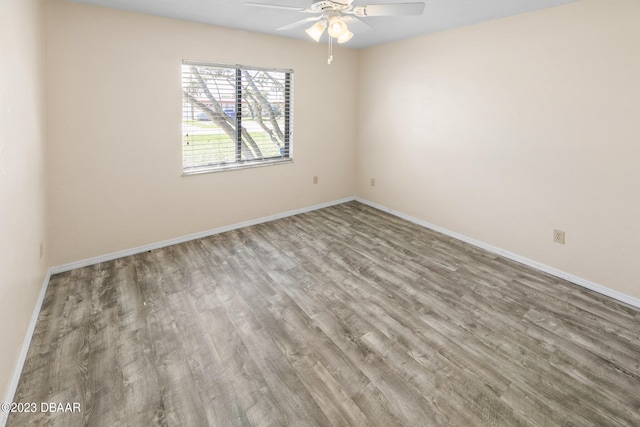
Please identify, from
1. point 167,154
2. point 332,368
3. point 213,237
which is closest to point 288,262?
point 213,237

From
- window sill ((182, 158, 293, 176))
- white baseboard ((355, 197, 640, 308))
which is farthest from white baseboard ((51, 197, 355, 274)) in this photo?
white baseboard ((355, 197, 640, 308))

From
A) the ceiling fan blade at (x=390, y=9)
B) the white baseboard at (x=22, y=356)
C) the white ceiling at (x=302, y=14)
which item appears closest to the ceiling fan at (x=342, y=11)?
the ceiling fan blade at (x=390, y=9)

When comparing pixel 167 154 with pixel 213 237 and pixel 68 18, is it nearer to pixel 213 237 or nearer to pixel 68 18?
pixel 213 237

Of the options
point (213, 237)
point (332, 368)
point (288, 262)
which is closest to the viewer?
point (332, 368)

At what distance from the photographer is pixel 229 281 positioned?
115 inches

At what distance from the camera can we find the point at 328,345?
2.13 meters

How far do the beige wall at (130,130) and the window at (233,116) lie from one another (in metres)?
0.12

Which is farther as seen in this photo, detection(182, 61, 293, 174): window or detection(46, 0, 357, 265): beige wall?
detection(182, 61, 293, 174): window

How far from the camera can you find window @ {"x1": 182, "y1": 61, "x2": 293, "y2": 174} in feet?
12.0

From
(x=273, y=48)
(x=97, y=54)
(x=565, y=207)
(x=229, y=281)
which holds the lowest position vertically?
Answer: (x=229, y=281)

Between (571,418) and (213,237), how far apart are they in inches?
138

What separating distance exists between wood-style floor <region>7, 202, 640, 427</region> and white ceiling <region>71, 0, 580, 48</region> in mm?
2338

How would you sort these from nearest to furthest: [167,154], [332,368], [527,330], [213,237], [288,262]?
[332,368] < [527,330] < [288,262] < [167,154] < [213,237]

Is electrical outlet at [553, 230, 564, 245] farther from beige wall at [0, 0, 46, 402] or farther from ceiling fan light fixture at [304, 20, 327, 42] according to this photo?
beige wall at [0, 0, 46, 402]
